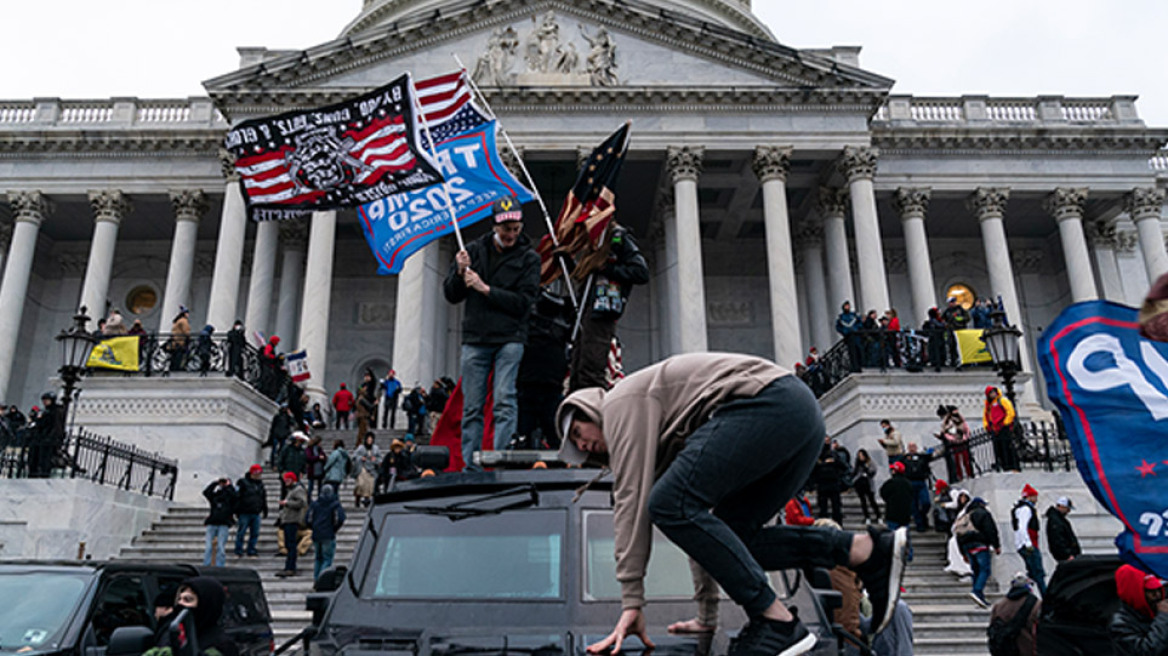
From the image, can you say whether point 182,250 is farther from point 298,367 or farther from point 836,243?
point 836,243

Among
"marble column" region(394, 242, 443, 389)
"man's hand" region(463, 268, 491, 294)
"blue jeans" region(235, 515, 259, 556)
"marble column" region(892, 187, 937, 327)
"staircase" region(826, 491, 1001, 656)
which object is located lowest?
"staircase" region(826, 491, 1001, 656)

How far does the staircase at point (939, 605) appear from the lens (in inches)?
454

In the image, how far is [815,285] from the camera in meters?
34.3

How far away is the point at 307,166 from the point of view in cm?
1156

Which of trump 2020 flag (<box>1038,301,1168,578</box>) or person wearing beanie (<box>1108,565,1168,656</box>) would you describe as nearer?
trump 2020 flag (<box>1038,301,1168,578</box>)

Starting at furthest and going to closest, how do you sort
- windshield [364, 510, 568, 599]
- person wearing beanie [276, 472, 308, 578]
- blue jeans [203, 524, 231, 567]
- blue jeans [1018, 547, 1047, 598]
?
1. blue jeans [203, 524, 231, 567]
2. person wearing beanie [276, 472, 308, 578]
3. blue jeans [1018, 547, 1047, 598]
4. windshield [364, 510, 568, 599]

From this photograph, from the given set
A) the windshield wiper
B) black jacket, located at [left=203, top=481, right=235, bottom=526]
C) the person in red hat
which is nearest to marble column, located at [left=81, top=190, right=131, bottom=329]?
Answer: black jacket, located at [left=203, top=481, right=235, bottom=526]

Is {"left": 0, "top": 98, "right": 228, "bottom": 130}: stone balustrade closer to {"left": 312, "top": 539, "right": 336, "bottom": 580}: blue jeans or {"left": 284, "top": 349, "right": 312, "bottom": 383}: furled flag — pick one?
{"left": 284, "top": 349, "right": 312, "bottom": 383}: furled flag

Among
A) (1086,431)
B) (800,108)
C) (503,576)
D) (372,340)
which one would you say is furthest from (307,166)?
(372,340)

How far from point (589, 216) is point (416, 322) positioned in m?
21.1

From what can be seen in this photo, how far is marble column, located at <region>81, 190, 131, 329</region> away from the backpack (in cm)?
3219

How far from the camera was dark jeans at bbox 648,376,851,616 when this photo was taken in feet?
9.60

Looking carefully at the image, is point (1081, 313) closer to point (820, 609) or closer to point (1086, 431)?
point (1086, 431)

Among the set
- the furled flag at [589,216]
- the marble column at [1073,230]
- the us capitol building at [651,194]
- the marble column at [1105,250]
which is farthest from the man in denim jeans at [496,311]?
the marble column at [1105,250]
